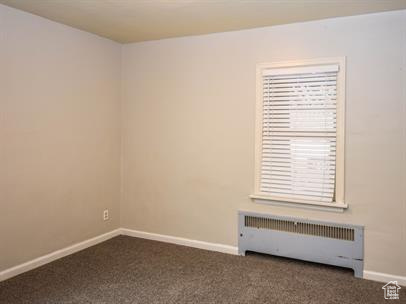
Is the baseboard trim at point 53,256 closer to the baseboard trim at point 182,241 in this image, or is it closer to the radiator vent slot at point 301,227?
the baseboard trim at point 182,241

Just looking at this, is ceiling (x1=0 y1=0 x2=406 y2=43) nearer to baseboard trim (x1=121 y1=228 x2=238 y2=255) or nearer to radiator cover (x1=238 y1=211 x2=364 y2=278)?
radiator cover (x1=238 y1=211 x2=364 y2=278)

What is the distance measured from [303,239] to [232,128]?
137cm

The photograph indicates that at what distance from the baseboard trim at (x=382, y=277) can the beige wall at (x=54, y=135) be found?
2.95m

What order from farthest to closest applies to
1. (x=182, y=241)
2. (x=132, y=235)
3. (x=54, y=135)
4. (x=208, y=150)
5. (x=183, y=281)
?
1. (x=132, y=235)
2. (x=182, y=241)
3. (x=208, y=150)
4. (x=54, y=135)
5. (x=183, y=281)

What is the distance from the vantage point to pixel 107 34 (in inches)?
153

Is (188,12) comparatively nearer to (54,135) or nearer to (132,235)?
(54,135)

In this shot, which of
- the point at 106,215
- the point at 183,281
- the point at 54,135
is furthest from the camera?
the point at 106,215

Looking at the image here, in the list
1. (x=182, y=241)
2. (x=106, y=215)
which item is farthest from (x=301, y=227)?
(x=106, y=215)

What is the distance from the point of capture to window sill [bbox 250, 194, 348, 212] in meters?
3.24

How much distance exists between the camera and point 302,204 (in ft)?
11.2

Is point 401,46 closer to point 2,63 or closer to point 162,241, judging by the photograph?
point 162,241

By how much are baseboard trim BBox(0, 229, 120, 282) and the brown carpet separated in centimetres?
7

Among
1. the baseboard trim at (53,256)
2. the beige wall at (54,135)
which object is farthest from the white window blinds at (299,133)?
the baseboard trim at (53,256)

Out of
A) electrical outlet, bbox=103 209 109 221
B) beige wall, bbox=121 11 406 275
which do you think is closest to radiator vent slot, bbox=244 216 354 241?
beige wall, bbox=121 11 406 275
